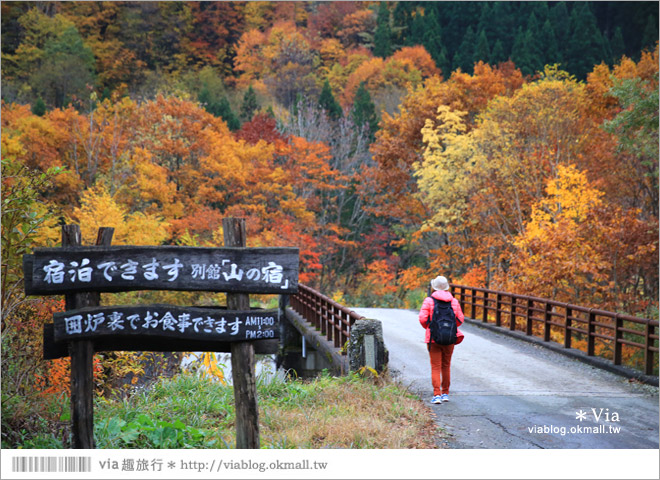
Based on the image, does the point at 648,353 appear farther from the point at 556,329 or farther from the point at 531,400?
the point at 556,329

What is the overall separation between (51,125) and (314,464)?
104 ft

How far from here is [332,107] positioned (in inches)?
1897

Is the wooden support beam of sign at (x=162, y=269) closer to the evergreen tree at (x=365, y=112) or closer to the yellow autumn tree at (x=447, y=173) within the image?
the yellow autumn tree at (x=447, y=173)

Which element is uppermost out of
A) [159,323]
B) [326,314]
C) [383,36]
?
[383,36]

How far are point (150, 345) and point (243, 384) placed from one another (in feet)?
3.19

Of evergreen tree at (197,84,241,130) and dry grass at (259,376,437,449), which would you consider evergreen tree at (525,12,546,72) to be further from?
dry grass at (259,376,437,449)

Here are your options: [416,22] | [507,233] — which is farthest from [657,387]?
[416,22]

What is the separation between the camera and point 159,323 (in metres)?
5.48

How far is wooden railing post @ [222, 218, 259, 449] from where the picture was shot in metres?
5.47

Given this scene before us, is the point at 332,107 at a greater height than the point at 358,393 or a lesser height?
greater

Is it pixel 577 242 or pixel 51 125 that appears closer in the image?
pixel 577 242

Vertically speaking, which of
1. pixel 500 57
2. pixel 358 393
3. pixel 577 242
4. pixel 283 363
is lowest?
pixel 283 363

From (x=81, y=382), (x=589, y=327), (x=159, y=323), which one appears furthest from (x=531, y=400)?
(x=81, y=382)

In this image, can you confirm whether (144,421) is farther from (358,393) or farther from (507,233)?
(507,233)
